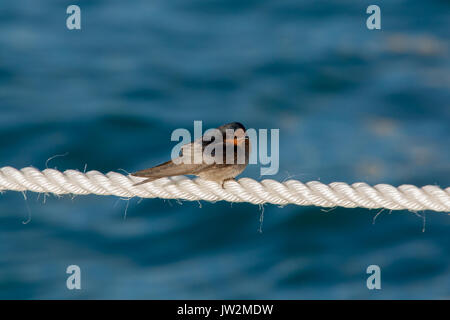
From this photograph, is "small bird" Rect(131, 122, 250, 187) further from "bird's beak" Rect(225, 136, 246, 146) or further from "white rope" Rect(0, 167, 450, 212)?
"white rope" Rect(0, 167, 450, 212)

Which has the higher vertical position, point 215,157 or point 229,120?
point 229,120

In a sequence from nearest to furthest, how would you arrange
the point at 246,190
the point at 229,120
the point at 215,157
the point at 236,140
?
the point at 246,190 < the point at 215,157 < the point at 236,140 < the point at 229,120

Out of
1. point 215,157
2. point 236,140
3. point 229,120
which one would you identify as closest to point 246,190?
point 215,157

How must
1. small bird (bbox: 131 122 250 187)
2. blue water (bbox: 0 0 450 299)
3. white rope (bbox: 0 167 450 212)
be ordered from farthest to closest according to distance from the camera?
blue water (bbox: 0 0 450 299) < small bird (bbox: 131 122 250 187) < white rope (bbox: 0 167 450 212)

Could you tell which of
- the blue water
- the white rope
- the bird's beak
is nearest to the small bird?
the bird's beak

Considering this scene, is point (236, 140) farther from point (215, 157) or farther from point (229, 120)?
point (229, 120)

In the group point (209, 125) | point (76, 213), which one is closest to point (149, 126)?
point (209, 125)

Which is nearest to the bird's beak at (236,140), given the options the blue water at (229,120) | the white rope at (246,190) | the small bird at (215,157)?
the small bird at (215,157)
